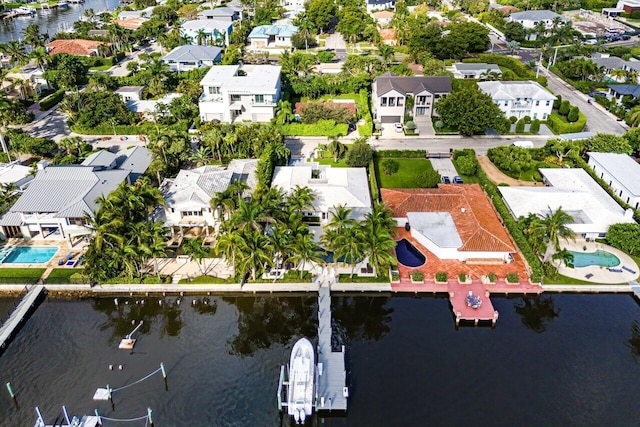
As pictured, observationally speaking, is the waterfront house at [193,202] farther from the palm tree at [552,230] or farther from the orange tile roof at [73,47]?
the orange tile roof at [73,47]

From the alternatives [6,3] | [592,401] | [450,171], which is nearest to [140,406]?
[592,401]

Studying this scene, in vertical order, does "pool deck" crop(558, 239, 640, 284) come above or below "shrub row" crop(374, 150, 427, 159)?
below

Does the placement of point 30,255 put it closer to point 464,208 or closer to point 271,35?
point 464,208

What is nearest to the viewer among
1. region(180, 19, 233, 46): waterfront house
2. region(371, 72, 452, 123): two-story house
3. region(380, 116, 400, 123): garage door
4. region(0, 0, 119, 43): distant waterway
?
region(371, 72, 452, 123): two-story house

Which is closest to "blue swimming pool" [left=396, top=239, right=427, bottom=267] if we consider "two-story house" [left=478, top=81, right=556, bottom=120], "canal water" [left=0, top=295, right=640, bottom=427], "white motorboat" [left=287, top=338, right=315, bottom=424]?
"canal water" [left=0, top=295, right=640, bottom=427]

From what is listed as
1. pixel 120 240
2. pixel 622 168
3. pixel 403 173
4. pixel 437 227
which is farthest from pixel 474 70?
pixel 120 240

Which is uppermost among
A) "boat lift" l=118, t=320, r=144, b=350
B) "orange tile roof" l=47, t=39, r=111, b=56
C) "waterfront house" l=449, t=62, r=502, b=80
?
"orange tile roof" l=47, t=39, r=111, b=56

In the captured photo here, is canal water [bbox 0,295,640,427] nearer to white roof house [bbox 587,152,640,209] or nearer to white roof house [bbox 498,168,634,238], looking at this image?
white roof house [bbox 498,168,634,238]
